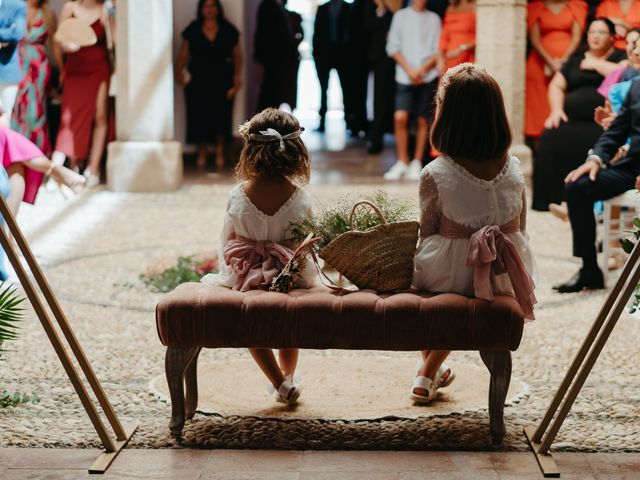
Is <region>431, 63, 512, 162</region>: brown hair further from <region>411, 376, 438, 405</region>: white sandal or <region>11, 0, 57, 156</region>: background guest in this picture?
<region>11, 0, 57, 156</region>: background guest

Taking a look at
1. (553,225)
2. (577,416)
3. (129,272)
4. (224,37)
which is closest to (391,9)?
(224,37)

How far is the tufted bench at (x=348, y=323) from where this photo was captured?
4.49 meters

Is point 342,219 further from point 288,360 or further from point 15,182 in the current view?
point 15,182

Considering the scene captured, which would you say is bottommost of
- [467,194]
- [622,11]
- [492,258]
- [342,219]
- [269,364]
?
[269,364]

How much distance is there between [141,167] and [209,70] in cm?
216

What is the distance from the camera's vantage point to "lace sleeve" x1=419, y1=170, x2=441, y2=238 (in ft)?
15.5

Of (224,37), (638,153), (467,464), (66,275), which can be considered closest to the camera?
(467,464)

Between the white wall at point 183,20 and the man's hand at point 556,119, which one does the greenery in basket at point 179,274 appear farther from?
the white wall at point 183,20

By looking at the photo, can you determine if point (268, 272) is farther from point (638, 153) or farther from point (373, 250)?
point (638, 153)


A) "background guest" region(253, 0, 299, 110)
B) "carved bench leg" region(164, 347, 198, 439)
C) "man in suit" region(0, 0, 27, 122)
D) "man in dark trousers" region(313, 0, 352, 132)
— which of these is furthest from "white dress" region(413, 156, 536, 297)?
"man in dark trousers" region(313, 0, 352, 132)

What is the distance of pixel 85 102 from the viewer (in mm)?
13078

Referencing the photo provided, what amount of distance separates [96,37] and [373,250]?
28.8ft

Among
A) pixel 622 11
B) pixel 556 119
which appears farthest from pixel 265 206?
pixel 622 11

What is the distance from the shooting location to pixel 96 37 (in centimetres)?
1280
